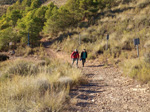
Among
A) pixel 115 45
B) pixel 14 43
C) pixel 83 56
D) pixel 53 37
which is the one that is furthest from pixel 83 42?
pixel 14 43

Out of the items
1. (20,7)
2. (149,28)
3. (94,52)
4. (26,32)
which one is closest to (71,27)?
(26,32)

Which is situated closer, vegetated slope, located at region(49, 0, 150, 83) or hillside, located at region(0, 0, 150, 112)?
hillside, located at region(0, 0, 150, 112)

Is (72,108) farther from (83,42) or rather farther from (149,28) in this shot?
(149,28)

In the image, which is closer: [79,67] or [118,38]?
[79,67]

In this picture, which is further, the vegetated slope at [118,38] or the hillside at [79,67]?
the vegetated slope at [118,38]

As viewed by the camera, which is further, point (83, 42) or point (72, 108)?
point (83, 42)

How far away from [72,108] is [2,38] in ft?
59.7

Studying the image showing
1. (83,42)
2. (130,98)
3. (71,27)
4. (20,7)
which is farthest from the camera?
(20,7)

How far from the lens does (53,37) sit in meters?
19.8

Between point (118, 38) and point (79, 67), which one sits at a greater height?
point (118, 38)

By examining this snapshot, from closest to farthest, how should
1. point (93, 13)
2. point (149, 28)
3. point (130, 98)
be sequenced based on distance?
point (130, 98) < point (149, 28) < point (93, 13)

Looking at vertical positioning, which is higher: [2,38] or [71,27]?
[71,27]

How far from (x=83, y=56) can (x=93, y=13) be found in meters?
15.8

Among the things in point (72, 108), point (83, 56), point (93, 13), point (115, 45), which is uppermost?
point (93, 13)
